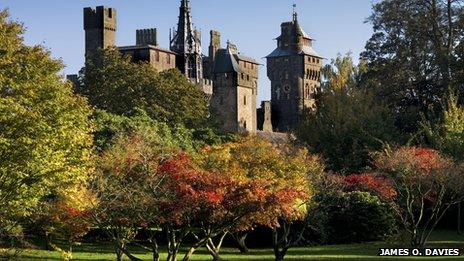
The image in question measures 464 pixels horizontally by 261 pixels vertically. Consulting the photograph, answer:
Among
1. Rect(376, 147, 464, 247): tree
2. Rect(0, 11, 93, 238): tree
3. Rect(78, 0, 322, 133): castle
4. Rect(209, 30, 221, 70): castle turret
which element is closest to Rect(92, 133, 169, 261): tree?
Rect(0, 11, 93, 238): tree

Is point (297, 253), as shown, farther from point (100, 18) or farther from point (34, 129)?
point (100, 18)

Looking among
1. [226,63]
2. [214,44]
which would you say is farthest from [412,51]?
[214,44]

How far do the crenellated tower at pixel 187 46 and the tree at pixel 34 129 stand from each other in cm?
6777

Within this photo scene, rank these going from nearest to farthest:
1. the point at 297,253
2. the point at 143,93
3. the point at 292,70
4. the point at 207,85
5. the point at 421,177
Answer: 1. the point at 297,253
2. the point at 421,177
3. the point at 143,93
4. the point at 207,85
5. the point at 292,70

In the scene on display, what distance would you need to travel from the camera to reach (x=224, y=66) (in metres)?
101

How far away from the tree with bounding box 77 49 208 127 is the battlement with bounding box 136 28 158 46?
29763 millimetres

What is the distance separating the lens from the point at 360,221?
42188 mm

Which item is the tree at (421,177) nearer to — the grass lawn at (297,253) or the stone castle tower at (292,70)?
the grass lawn at (297,253)

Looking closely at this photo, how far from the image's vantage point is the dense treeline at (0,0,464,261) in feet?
84.8

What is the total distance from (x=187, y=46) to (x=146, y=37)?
16.0ft

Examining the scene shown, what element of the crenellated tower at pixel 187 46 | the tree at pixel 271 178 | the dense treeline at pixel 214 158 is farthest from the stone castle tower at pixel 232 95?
the tree at pixel 271 178

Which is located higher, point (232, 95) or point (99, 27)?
point (99, 27)

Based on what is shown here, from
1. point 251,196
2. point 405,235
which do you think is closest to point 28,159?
point 251,196

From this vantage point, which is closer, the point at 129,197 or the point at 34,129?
the point at 129,197
